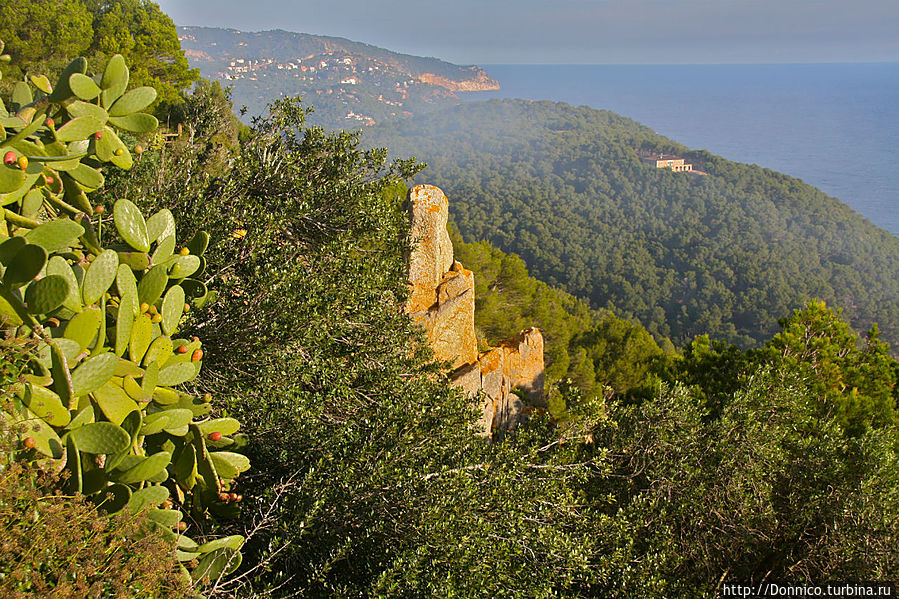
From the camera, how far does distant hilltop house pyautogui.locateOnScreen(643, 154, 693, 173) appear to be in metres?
108

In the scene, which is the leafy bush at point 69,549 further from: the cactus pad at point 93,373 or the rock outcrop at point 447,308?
the rock outcrop at point 447,308

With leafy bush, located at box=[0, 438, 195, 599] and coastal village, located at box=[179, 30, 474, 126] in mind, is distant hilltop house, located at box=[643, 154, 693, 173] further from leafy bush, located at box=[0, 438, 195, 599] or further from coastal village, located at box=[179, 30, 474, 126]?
leafy bush, located at box=[0, 438, 195, 599]

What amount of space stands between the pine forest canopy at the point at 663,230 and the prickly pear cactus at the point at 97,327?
57.9 m

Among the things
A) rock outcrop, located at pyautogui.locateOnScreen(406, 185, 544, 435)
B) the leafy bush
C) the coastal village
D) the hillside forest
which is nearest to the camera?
the leafy bush

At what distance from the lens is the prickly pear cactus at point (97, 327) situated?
7.62ft

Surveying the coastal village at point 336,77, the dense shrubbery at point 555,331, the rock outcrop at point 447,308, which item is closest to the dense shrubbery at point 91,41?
the dense shrubbery at point 555,331

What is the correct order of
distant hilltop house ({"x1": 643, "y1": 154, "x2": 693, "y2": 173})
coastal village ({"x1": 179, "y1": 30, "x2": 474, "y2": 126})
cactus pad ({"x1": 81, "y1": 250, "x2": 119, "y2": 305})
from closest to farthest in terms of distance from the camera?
1. cactus pad ({"x1": 81, "y1": 250, "x2": 119, "y2": 305})
2. distant hilltop house ({"x1": 643, "y1": 154, "x2": 693, "y2": 173})
3. coastal village ({"x1": 179, "y1": 30, "x2": 474, "y2": 126})

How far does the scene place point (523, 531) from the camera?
174 inches

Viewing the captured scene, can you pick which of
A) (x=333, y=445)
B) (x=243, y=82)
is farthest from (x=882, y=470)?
(x=243, y=82)

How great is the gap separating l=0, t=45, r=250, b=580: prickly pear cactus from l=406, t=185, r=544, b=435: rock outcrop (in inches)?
217

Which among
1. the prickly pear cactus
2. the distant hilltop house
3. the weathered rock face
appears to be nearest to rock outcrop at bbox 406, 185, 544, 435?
the weathered rock face

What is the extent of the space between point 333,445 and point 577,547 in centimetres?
206

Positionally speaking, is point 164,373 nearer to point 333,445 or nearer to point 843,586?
point 333,445

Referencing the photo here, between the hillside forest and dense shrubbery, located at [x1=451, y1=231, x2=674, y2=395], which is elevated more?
the hillside forest
